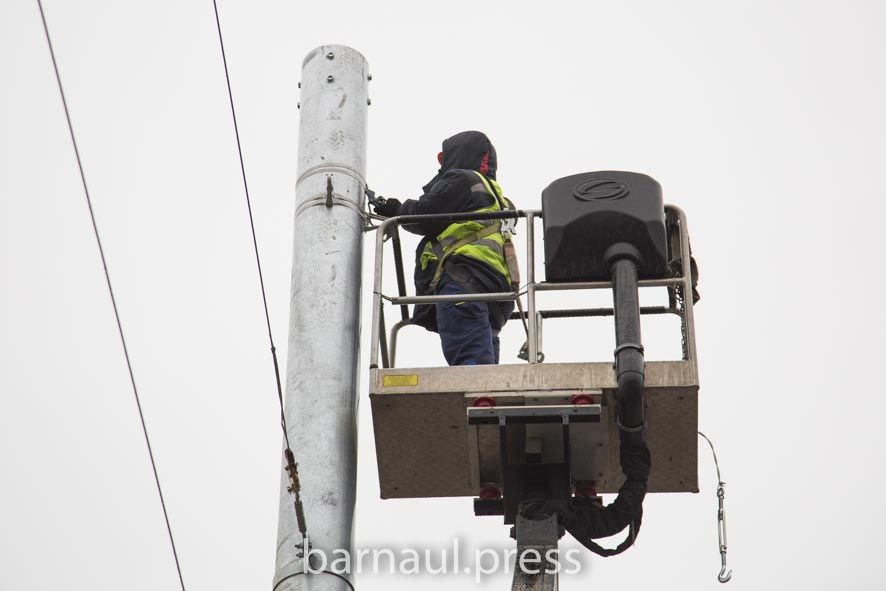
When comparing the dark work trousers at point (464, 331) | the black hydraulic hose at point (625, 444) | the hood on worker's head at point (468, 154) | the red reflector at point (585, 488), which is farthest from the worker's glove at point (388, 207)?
the red reflector at point (585, 488)

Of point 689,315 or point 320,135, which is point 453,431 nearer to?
point 689,315

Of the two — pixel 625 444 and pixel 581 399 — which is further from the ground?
pixel 581 399

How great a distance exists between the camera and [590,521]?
882 cm

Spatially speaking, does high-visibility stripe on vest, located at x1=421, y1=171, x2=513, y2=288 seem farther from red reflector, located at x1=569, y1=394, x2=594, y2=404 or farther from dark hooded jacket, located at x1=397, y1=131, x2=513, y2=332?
red reflector, located at x1=569, y1=394, x2=594, y2=404

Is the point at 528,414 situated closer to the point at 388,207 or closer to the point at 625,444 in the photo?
the point at 625,444

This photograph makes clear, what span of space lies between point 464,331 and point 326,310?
3.38 feet

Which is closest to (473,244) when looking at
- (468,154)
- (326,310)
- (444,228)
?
(444,228)

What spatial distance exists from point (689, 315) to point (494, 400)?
1260mm

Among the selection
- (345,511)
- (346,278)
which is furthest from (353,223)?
(345,511)

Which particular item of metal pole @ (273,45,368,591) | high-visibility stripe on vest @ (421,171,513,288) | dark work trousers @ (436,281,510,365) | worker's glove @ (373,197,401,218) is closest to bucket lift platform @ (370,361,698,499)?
metal pole @ (273,45,368,591)

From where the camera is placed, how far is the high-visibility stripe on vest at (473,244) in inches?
396

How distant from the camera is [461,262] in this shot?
10070 mm

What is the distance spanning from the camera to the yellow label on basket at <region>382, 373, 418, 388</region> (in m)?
8.76

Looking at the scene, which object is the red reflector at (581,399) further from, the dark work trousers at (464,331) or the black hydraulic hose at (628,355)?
the dark work trousers at (464,331)
